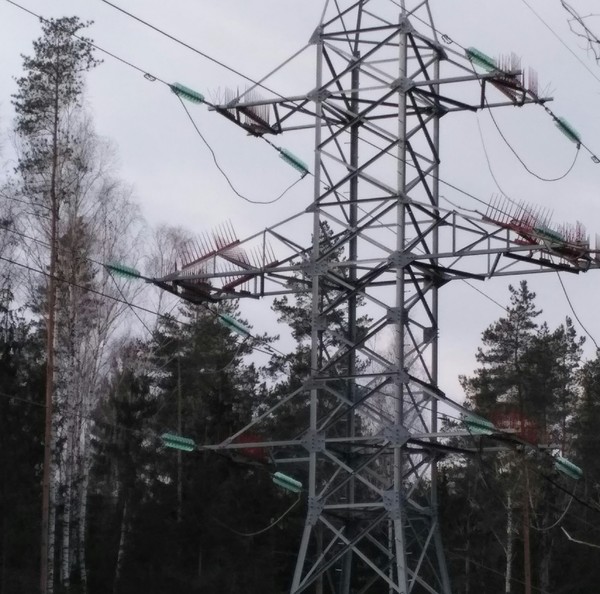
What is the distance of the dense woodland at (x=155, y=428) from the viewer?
36.7 m

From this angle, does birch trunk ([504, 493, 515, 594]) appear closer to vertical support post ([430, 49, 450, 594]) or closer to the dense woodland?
the dense woodland

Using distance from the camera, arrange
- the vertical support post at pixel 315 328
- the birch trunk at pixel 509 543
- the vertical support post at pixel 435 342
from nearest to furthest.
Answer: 1. the vertical support post at pixel 315 328
2. the vertical support post at pixel 435 342
3. the birch trunk at pixel 509 543

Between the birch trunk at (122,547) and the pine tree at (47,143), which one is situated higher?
the pine tree at (47,143)

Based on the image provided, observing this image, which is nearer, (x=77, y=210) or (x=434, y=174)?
(x=434, y=174)

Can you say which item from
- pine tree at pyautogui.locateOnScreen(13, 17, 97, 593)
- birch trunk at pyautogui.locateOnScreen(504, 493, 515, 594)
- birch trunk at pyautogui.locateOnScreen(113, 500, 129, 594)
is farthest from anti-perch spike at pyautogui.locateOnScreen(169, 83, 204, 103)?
birch trunk at pyautogui.locateOnScreen(504, 493, 515, 594)

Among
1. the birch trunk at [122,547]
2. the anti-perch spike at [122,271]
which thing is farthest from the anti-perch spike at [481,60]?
the birch trunk at [122,547]

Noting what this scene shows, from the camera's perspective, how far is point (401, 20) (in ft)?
66.8

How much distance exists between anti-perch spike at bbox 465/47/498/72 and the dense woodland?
10.9m

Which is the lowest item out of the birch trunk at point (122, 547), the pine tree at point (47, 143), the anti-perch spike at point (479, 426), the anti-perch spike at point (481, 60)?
the anti-perch spike at point (479, 426)

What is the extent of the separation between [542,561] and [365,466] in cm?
3711

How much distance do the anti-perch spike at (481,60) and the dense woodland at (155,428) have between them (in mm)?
10856

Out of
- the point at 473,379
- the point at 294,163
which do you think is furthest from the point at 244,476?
the point at 294,163

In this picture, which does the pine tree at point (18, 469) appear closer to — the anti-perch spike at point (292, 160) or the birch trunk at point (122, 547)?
the birch trunk at point (122, 547)

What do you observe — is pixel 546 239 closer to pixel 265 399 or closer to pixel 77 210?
pixel 77 210
